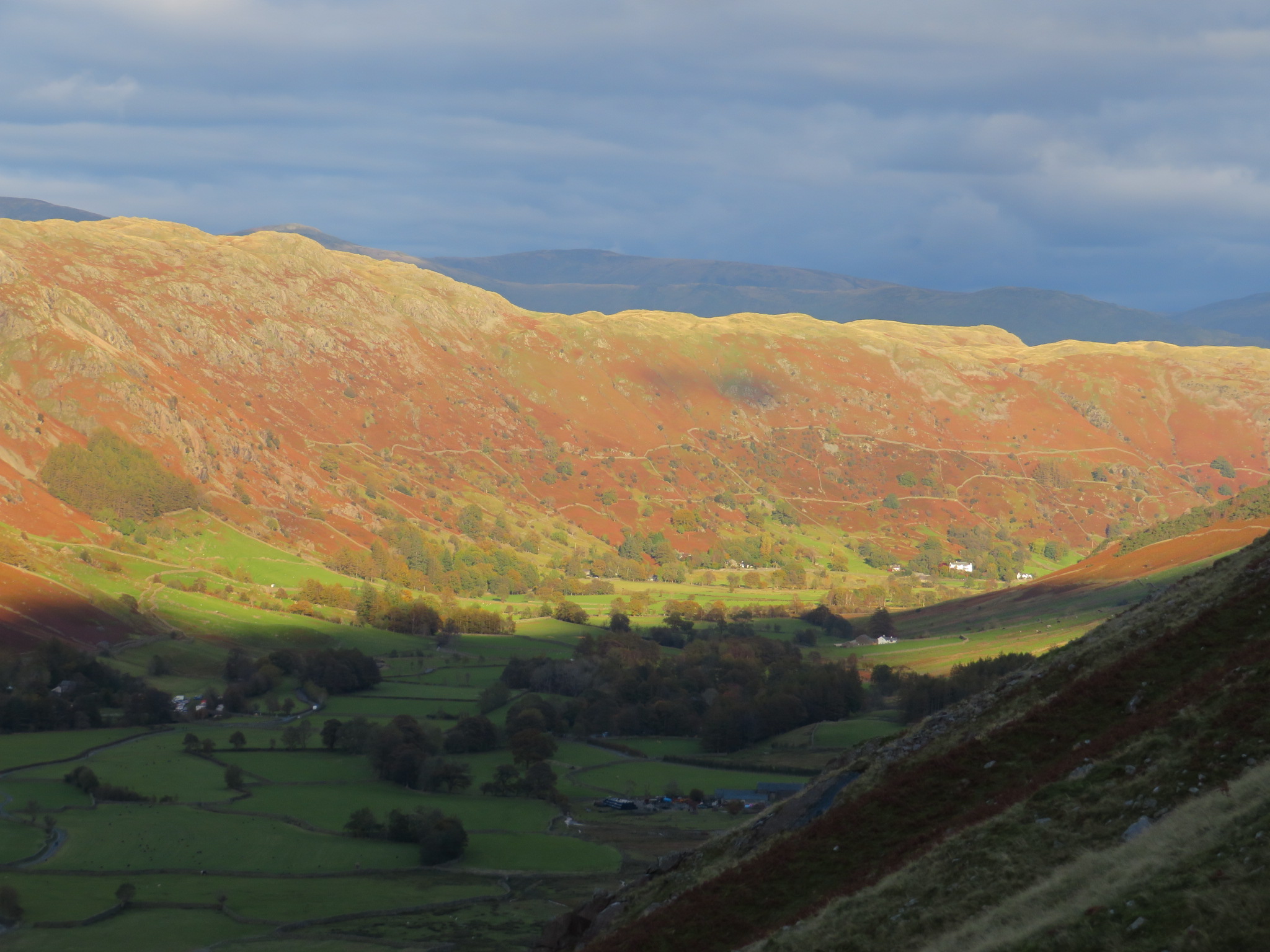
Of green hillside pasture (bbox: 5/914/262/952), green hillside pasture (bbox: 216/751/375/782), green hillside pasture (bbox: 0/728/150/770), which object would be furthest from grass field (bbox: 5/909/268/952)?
green hillside pasture (bbox: 0/728/150/770)

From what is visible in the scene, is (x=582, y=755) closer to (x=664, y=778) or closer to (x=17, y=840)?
(x=664, y=778)

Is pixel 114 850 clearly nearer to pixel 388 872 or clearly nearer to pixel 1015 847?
pixel 388 872

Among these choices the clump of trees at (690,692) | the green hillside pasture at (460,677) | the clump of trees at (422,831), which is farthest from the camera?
the green hillside pasture at (460,677)

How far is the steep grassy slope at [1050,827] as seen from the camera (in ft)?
64.6

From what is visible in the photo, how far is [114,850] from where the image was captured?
91.0m

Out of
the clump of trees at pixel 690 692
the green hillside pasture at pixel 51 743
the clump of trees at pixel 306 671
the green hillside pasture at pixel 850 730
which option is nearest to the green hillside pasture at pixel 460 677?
the clump of trees at pixel 690 692

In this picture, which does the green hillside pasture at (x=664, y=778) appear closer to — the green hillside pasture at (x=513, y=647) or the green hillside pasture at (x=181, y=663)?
the green hillside pasture at (x=513, y=647)

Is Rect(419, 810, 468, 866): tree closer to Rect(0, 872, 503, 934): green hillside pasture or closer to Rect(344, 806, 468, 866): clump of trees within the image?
Rect(344, 806, 468, 866): clump of trees

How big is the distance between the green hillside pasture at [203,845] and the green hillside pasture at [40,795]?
334 centimetres

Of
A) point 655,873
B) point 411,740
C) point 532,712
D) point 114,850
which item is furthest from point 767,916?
point 532,712

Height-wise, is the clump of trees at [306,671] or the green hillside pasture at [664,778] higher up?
the clump of trees at [306,671]

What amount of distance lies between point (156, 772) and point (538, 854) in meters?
46.1

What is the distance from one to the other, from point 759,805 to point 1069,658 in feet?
223

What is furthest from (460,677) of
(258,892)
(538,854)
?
(258,892)
